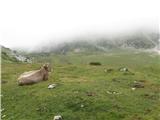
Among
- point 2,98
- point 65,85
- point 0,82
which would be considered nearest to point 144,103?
point 65,85

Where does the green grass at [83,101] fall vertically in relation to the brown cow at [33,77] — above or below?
below

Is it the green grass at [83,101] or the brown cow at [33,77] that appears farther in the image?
the brown cow at [33,77]

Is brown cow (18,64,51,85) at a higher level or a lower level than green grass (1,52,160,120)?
higher

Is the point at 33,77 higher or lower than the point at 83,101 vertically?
higher

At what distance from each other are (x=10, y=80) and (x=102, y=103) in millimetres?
21889

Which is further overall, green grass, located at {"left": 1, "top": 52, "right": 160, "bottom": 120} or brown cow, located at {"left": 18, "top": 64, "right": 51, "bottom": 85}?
brown cow, located at {"left": 18, "top": 64, "right": 51, "bottom": 85}

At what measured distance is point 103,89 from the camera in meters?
45.3

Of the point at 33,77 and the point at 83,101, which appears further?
the point at 33,77

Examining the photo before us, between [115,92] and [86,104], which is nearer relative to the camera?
[86,104]

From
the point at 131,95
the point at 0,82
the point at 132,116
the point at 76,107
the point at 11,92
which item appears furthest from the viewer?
the point at 0,82

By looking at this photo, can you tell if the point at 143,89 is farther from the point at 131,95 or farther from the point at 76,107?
the point at 76,107

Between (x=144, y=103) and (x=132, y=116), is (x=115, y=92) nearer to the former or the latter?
(x=144, y=103)

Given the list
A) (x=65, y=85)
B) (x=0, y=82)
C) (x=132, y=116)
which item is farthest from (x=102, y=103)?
(x=0, y=82)

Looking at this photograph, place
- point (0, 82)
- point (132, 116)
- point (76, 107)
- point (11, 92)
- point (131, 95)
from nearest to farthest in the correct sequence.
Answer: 1. point (132, 116)
2. point (76, 107)
3. point (131, 95)
4. point (11, 92)
5. point (0, 82)
